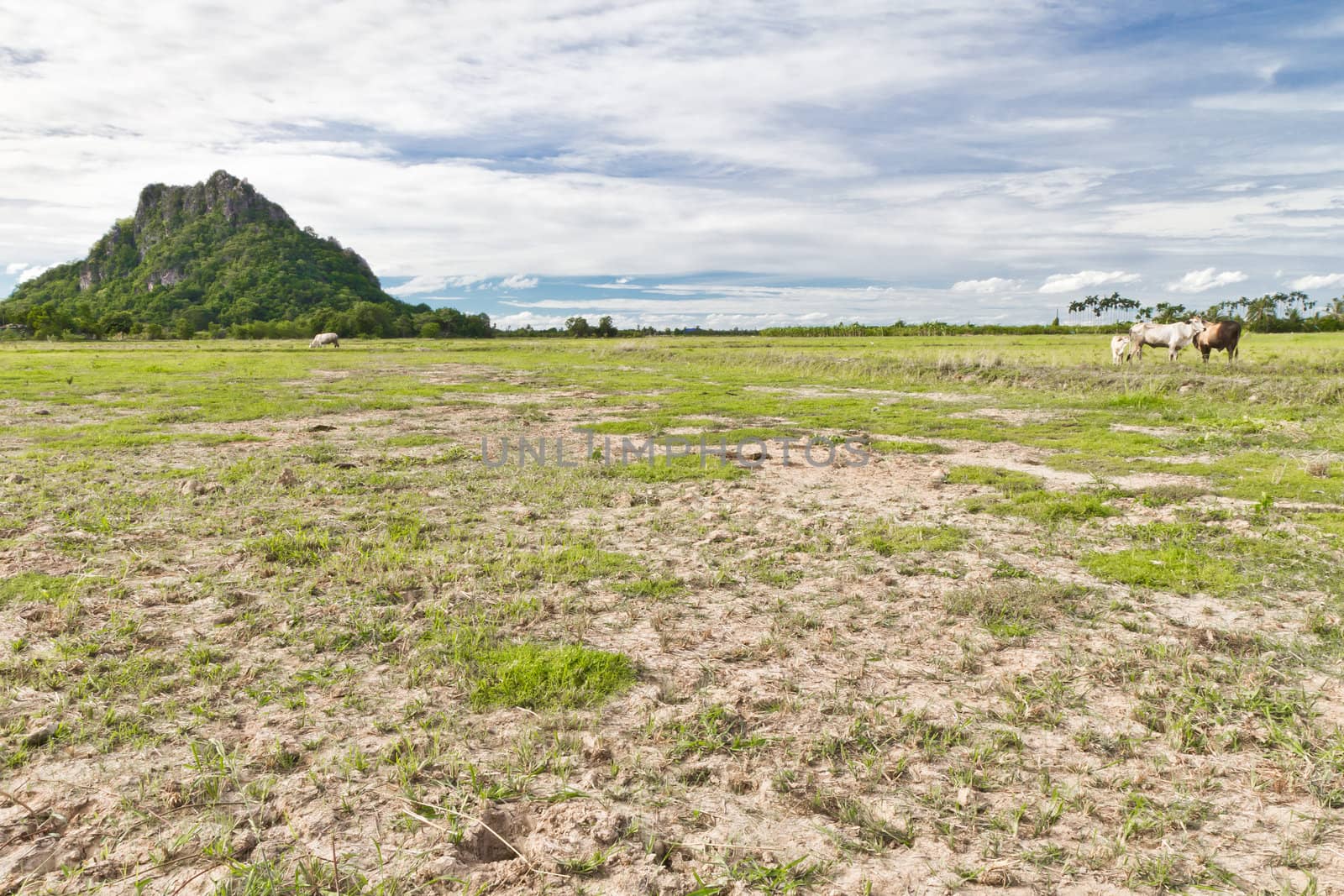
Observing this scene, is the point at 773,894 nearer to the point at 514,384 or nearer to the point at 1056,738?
the point at 1056,738

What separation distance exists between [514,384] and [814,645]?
78.8 ft

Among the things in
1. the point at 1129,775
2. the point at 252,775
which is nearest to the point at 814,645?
the point at 1129,775

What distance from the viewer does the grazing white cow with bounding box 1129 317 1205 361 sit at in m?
28.9

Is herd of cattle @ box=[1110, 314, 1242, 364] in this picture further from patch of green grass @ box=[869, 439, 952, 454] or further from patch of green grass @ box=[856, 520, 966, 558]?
patch of green grass @ box=[856, 520, 966, 558]

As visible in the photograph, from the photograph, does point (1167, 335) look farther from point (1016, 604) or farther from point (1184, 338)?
point (1016, 604)

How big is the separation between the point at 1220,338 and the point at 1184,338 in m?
2.16

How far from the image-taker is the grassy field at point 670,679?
2.99m

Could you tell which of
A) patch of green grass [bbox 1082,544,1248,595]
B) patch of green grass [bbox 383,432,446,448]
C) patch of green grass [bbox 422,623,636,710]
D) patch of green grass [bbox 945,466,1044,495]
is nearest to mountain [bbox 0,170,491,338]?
patch of green grass [bbox 383,432,446,448]

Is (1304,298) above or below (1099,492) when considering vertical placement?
above

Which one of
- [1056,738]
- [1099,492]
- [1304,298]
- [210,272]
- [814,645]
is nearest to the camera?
[1056,738]

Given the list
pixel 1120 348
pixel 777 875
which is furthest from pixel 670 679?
pixel 1120 348

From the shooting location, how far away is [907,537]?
750 cm

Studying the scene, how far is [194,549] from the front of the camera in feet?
22.6

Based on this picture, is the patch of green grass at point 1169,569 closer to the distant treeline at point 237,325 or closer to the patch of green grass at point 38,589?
the patch of green grass at point 38,589
